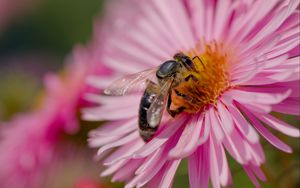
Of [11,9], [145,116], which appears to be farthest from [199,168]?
[11,9]

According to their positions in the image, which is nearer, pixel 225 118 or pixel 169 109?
pixel 225 118

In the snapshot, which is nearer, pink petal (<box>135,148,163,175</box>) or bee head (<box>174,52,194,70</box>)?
pink petal (<box>135,148,163,175</box>)

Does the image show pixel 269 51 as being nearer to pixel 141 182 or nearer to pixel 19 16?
pixel 141 182

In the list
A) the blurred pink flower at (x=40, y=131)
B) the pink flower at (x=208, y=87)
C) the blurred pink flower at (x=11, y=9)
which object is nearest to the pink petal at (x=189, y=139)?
the pink flower at (x=208, y=87)

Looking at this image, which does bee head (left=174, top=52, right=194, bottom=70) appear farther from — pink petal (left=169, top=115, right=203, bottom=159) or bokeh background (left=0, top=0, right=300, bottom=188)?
bokeh background (left=0, top=0, right=300, bottom=188)

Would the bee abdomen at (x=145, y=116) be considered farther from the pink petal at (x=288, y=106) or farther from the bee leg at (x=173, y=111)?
the pink petal at (x=288, y=106)

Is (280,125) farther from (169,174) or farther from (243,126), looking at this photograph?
(169,174)

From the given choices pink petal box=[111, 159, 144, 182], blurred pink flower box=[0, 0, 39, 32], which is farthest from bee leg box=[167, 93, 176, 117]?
blurred pink flower box=[0, 0, 39, 32]

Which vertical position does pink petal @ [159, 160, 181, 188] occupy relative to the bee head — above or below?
below
